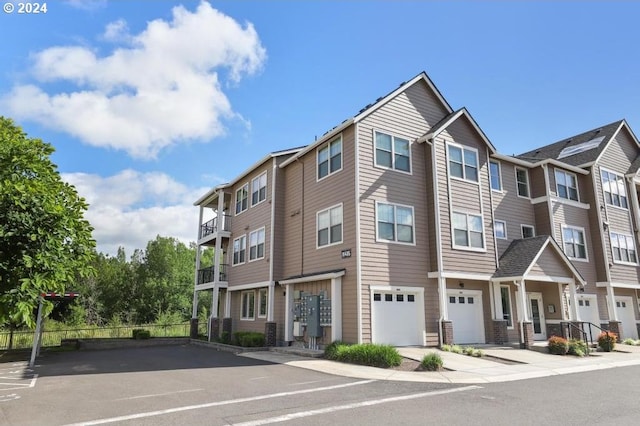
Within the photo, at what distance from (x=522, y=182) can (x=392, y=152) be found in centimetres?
913

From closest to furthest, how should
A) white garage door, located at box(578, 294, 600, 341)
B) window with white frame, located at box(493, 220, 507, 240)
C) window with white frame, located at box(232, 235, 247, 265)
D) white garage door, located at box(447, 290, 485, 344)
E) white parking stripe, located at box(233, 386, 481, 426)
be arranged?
1. white parking stripe, located at box(233, 386, 481, 426)
2. white garage door, located at box(447, 290, 485, 344)
3. window with white frame, located at box(493, 220, 507, 240)
4. white garage door, located at box(578, 294, 600, 341)
5. window with white frame, located at box(232, 235, 247, 265)

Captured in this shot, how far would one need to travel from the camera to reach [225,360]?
1609 cm

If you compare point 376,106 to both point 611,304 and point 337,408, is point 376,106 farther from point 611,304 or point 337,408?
point 611,304

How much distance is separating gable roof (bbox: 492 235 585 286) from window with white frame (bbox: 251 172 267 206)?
40.0ft

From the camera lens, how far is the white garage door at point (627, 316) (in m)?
23.9

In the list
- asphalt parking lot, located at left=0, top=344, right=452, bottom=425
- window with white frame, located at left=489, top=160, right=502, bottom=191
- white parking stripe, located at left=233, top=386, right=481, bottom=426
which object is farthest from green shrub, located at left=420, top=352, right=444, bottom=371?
window with white frame, located at left=489, top=160, right=502, bottom=191

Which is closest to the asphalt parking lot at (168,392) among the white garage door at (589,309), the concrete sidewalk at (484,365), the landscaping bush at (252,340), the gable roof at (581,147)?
the concrete sidewalk at (484,365)

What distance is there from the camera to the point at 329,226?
59.4 feet

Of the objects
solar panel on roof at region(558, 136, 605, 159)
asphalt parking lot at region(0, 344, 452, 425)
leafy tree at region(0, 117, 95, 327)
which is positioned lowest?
asphalt parking lot at region(0, 344, 452, 425)

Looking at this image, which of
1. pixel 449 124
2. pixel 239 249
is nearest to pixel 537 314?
pixel 449 124

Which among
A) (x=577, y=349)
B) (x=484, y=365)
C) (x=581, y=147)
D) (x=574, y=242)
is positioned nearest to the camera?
(x=484, y=365)

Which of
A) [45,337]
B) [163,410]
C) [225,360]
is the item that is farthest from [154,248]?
[163,410]

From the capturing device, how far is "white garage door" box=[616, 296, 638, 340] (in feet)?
78.4

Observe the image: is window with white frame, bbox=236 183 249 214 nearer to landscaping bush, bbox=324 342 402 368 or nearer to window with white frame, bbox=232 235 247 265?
window with white frame, bbox=232 235 247 265
